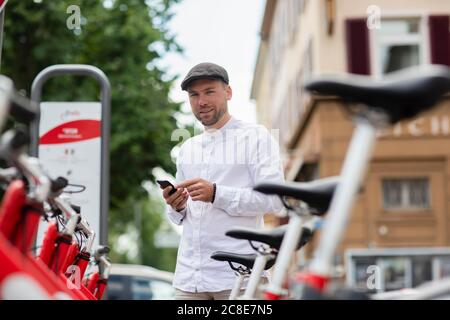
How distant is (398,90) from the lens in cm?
234

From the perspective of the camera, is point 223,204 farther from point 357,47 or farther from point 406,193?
point 357,47

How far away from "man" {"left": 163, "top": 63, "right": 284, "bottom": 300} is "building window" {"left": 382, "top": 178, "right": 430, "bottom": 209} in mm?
19749

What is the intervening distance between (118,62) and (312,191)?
Result: 1735 cm

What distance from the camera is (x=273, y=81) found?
145ft

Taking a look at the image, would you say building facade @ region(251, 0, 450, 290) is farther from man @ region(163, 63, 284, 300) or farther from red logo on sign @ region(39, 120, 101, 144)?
man @ region(163, 63, 284, 300)

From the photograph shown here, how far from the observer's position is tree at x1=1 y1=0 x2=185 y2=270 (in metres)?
18.6

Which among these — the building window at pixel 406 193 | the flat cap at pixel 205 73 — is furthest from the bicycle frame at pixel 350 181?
the building window at pixel 406 193

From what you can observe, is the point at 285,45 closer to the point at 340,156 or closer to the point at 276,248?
the point at 340,156

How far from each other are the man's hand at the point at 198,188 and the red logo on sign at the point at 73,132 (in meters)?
4.32

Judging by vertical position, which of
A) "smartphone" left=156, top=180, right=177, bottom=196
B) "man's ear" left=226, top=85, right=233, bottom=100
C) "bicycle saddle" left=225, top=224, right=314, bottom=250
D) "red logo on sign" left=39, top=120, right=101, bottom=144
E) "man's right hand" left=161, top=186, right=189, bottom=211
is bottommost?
"bicycle saddle" left=225, top=224, right=314, bottom=250

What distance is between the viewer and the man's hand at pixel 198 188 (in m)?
4.30

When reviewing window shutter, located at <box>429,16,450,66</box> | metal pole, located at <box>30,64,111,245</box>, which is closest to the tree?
window shutter, located at <box>429,16,450,66</box>

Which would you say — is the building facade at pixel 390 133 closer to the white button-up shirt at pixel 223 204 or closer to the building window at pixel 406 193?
the building window at pixel 406 193

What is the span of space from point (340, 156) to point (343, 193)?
71.3 feet
